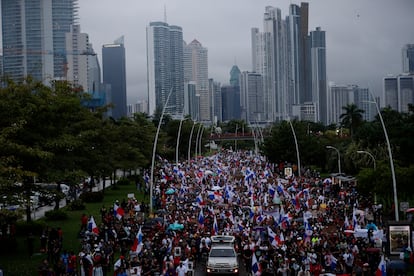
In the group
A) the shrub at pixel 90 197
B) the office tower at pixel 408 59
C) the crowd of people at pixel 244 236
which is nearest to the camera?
the crowd of people at pixel 244 236

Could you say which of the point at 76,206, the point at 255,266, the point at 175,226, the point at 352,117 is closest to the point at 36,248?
the point at 175,226

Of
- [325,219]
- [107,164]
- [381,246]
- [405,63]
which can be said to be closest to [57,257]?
[381,246]

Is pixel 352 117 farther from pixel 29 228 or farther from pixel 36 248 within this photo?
pixel 36 248

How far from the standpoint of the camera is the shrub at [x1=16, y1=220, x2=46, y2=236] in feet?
104

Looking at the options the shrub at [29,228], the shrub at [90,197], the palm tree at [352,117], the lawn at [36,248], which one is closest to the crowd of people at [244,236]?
the lawn at [36,248]

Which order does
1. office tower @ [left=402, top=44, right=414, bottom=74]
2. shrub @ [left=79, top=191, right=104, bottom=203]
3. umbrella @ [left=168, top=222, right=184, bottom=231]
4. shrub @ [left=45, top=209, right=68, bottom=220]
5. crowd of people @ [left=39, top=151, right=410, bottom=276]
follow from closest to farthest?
1. crowd of people @ [left=39, top=151, right=410, bottom=276]
2. umbrella @ [left=168, top=222, right=184, bottom=231]
3. shrub @ [left=45, top=209, right=68, bottom=220]
4. shrub @ [left=79, top=191, right=104, bottom=203]
5. office tower @ [left=402, top=44, right=414, bottom=74]

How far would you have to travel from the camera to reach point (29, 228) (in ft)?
105

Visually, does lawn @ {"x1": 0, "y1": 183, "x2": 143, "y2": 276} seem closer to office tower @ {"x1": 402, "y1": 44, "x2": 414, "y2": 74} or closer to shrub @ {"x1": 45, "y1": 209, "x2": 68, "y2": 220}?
shrub @ {"x1": 45, "y1": 209, "x2": 68, "y2": 220}

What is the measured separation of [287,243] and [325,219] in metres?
8.79

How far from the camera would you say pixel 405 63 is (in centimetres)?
16575

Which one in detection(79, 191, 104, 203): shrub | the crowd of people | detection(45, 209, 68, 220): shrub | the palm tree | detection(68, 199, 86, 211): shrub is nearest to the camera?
the crowd of people

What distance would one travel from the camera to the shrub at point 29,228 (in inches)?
1254

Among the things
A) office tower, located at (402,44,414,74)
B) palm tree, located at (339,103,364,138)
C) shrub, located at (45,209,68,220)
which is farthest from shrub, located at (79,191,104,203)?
office tower, located at (402,44,414,74)

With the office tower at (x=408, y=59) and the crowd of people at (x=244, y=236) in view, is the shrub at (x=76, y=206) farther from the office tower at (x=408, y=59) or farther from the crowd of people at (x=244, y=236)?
the office tower at (x=408, y=59)
